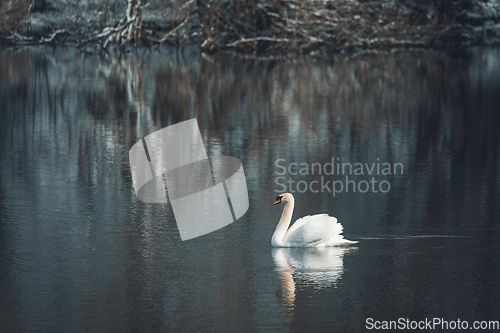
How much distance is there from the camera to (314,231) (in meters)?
9.66

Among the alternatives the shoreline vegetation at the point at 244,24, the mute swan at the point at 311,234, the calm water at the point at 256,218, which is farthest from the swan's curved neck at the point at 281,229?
the shoreline vegetation at the point at 244,24

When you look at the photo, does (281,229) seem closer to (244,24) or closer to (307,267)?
(307,267)

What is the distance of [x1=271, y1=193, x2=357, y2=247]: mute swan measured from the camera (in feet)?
31.7

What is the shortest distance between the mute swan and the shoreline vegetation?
3118 centimetres

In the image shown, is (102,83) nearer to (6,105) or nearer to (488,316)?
(6,105)

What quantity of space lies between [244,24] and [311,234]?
33094 millimetres

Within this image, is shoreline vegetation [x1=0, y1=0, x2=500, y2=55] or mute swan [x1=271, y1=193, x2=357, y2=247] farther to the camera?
shoreline vegetation [x1=0, y1=0, x2=500, y2=55]

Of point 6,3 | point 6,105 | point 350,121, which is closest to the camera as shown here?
point 350,121

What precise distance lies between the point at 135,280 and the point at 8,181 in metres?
5.28

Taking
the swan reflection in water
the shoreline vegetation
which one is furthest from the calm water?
the shoreline vegetation

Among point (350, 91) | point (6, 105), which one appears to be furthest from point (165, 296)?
point (350, 91)

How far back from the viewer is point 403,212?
1132 cm

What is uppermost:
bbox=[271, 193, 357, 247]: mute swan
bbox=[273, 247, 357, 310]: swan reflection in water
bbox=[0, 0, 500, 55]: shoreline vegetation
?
bbox=[0, 0, 500, 55]: shoreline vegetation

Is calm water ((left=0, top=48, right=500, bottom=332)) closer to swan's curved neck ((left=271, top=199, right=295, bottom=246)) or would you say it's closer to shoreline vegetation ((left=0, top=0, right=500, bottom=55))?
swan's curved neck ((left=271, top=199, right=295, bottom=246))
